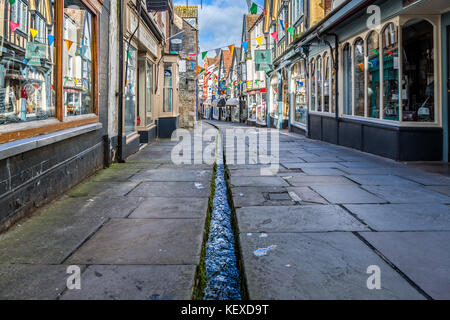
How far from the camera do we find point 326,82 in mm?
13094

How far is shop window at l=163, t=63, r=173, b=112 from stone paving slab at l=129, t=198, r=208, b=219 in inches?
466

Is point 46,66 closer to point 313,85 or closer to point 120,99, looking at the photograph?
point 120,99

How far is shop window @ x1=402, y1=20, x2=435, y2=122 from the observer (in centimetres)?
754

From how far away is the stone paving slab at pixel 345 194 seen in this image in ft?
14.4

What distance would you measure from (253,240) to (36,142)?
245cm

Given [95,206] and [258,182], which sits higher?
[258,182]

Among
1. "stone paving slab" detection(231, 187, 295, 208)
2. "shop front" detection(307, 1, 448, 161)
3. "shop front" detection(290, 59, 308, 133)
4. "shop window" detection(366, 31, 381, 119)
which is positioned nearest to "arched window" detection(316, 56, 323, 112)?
"shop front" detection(290, 59, 308, 133)

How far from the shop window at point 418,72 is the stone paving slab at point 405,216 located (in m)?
4.15

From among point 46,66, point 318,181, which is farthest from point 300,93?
point 46,66

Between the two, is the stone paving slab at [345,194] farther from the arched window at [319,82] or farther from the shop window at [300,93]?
the shop window at [300,93]

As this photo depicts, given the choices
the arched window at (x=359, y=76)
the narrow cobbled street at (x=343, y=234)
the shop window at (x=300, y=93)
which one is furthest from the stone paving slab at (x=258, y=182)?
the shop window at (x=300, y=93)

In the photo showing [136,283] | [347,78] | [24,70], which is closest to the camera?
[136,283]

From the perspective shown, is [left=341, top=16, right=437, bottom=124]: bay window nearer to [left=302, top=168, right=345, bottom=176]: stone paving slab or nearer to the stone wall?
[left=302, top=168, right=345, bottom=176]: stone paving slab
